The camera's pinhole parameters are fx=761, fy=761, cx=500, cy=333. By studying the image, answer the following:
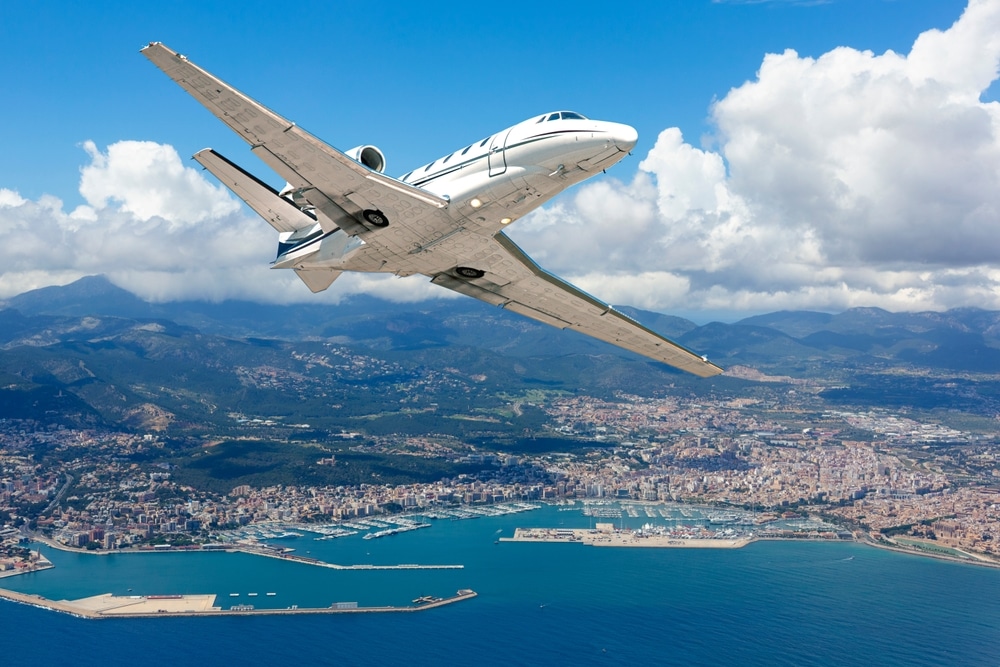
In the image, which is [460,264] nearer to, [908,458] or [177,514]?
[177,514]

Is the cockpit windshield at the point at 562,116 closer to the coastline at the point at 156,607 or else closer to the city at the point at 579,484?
the coastline at the point at 156,607

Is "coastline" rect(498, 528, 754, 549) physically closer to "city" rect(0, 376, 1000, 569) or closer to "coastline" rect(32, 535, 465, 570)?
"coastline" rect(32, 535, 465, 570)

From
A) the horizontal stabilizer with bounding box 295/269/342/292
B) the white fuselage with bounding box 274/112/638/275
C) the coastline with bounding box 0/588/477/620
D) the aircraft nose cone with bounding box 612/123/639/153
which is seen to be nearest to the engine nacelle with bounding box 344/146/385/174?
the white fuselage with bounding box 274/112/638/275

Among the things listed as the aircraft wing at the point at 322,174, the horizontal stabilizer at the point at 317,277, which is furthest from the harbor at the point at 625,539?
the aircraft wing at the point at 322,174

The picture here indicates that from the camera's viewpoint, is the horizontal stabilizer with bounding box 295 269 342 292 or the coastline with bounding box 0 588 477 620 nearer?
the horizontal stabilizer with bounding box 295 269 342 292

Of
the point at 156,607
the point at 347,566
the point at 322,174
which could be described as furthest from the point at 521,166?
the point at 347,566
